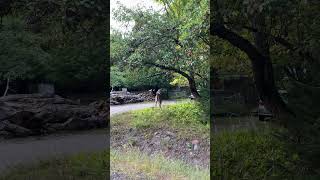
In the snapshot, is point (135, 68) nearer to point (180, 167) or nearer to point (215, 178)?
point (180, 167)

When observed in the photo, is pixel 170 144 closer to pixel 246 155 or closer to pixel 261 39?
pixel 246 155

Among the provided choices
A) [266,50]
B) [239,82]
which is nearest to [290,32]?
[266,50]

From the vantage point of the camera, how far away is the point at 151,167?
5070mm

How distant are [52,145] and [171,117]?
1310 millimetres

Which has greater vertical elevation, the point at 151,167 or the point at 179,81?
the point at 179,81

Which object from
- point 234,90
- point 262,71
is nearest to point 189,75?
point 234,90

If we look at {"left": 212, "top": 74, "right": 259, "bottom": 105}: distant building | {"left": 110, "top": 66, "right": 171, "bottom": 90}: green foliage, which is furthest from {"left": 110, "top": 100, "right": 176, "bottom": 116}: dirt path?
{"left": 212, "top": 74, "right": 259, "bottom": 105}: distant building

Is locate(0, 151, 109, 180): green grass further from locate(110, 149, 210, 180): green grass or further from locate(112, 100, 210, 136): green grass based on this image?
locate(112, 100, 210, 136): green grass

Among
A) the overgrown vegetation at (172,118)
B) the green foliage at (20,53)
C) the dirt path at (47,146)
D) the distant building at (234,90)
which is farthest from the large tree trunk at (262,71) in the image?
the green foliage at (20,53)

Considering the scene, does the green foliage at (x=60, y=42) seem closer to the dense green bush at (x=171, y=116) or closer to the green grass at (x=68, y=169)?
the dense green bush at (x=171, y=116)

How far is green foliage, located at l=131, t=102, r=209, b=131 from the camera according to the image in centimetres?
507

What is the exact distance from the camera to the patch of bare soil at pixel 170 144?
16.6ft

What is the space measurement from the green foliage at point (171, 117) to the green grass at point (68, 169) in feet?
1.77

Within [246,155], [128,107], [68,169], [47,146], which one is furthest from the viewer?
[246,155]
